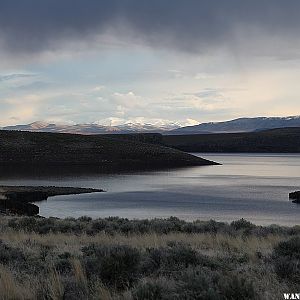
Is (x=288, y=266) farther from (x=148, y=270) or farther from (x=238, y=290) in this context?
(x=238, y=290)

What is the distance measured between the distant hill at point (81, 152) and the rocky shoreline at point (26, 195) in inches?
1934

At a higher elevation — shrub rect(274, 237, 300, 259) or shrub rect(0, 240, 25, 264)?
shrub rect(0, 240, 25, 264)

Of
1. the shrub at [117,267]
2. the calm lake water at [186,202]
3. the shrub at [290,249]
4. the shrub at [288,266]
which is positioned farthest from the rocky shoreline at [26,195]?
the shrub at [117,267]

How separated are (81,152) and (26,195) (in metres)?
69.7

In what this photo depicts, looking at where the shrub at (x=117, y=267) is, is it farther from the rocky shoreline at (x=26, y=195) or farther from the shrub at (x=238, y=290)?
the rocky shoreline at (x=26, y=195)

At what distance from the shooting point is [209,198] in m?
49.9

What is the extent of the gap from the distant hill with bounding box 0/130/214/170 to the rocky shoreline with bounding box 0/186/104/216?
49.1m

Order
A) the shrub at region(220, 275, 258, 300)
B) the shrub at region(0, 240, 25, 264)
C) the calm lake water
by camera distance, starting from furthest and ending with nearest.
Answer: the calm lake water < the shrub at region(0, 240, 25, 264) < the shrub at region(220, 275, 258, 300)

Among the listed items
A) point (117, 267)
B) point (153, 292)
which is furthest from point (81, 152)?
point (153, 292)

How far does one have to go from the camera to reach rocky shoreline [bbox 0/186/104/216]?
130 feet

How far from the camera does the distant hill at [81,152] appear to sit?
110938mm

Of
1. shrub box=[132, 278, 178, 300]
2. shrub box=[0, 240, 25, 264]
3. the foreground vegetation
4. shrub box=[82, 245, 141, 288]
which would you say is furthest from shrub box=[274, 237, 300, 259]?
shrub box=[0, 240, 25, 264]

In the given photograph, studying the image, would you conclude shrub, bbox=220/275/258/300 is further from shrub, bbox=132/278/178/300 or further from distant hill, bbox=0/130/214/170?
distant hill, bbox=0/130/214/170

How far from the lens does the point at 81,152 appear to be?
120m
